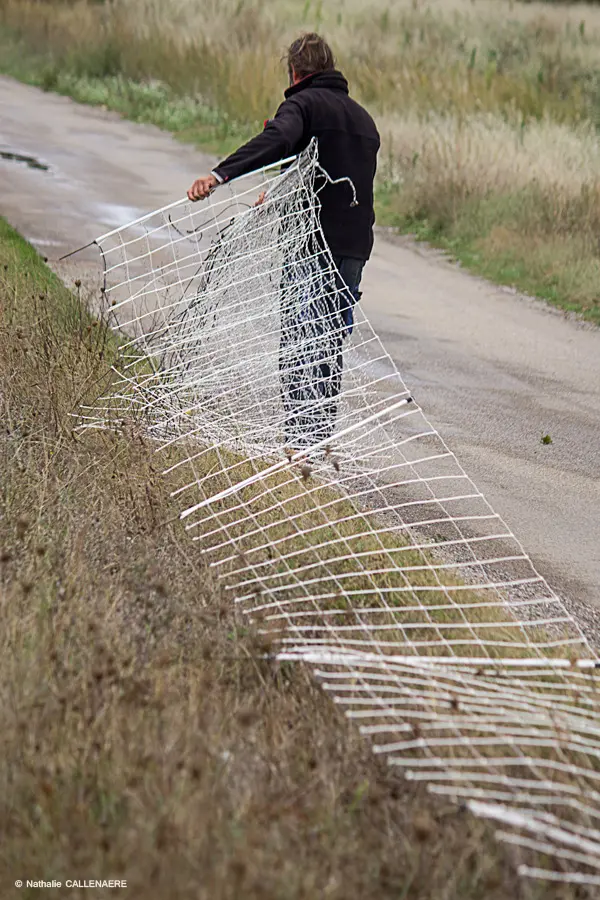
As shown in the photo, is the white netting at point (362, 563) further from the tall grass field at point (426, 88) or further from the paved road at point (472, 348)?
the tall grass field at point (426, 88)

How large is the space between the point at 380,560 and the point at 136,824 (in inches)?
73.6

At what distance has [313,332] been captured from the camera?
5020 millimetres

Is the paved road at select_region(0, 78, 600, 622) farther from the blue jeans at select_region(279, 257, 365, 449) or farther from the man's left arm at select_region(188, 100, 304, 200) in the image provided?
the man's left arm at select_region(188, 100, 304, 200)

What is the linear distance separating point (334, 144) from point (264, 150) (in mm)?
407

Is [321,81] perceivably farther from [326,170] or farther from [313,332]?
[313,332]

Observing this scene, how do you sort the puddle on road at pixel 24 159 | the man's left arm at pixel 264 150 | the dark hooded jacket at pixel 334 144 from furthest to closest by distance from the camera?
1. the puddle on road at pixel 24 159
2. the dark hooded jacket at pixel 334 144
3. the man's left arm at pixel 264 150

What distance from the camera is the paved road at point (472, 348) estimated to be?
535 cm

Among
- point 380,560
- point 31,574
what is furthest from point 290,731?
point 380,560

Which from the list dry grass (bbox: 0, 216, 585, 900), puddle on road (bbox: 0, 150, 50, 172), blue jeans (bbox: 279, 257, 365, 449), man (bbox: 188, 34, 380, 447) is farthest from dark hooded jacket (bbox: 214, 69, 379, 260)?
puddle on road (bbox: 0, 150, 50, 172)

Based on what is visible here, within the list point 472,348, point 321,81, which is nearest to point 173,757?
point 321,81

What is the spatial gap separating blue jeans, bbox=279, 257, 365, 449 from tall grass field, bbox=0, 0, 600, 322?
197cm

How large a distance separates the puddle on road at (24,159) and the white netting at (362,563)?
24.0 feet

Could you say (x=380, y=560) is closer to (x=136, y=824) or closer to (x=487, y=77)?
(x=136, y=824)

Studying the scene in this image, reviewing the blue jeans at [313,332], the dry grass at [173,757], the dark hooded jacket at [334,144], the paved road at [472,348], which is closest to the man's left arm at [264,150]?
the dark hooded jacket at [334,144]
